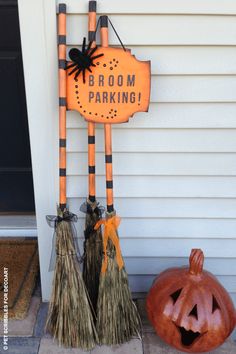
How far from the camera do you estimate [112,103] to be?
150cm

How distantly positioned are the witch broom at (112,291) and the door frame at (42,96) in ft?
0.85

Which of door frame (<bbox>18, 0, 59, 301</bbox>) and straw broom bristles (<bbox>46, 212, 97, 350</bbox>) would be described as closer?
door frame (<bbox>18, 0, 59, 301</bbox>)

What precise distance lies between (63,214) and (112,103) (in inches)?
19.7

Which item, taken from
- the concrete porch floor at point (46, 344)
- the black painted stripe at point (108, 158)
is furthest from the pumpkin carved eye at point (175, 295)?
the black painted stripe at point (108, 158)

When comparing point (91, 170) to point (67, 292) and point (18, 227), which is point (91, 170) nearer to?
point (67, 292)

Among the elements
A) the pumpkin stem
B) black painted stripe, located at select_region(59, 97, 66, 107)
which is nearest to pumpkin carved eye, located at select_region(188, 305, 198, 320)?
the pumpkin stem

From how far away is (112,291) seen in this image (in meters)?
1.62

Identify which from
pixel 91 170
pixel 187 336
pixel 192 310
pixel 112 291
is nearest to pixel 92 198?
pixel 91 170

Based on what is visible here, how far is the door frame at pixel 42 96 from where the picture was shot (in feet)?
4.75

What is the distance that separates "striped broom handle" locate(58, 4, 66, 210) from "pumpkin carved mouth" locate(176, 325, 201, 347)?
76 cm

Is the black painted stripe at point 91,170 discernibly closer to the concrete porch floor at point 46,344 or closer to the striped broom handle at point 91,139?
the striped broom handle at point 91,139

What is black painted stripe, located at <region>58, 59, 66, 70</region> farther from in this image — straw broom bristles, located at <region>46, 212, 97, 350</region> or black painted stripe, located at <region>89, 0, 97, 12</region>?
straw broom bristles, located at <region>46, 212, 97, 350</region>

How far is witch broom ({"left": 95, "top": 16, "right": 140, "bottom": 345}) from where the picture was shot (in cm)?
155

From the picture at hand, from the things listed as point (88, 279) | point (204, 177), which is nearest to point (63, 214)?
point (88, 279)
